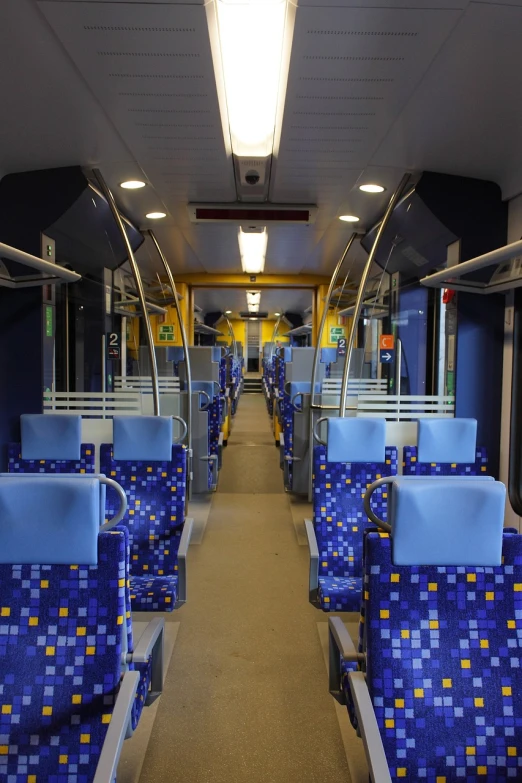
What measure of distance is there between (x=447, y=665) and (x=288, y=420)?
4303 mm

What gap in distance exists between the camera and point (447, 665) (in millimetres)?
1594

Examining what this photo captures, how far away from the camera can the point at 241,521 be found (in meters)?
5.27

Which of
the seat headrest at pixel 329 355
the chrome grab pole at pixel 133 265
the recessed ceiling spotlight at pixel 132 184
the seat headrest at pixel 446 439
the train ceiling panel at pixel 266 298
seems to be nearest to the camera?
the seat headrest at pixel 446 439

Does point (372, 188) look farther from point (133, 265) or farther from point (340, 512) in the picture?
point (340, 512)

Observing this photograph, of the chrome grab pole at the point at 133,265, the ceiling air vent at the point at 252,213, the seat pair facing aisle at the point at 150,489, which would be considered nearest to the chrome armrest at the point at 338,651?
the seat pair facing aisle at the point at 150,489

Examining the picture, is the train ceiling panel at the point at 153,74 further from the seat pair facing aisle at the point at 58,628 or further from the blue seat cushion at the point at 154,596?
the blue seat cushion at the point at 154,596

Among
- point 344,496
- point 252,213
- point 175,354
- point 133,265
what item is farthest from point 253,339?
point 344,496

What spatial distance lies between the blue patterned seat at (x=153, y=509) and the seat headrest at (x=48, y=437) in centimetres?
30

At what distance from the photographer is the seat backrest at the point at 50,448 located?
3199 mm

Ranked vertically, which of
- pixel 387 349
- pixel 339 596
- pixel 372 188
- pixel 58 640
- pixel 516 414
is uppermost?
pixel 372 188

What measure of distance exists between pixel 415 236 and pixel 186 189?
5.37 feet

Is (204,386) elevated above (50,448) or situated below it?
above

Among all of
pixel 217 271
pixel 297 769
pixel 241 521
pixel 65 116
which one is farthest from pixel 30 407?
pixel 217 271

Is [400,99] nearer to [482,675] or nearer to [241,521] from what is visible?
[482,675]
